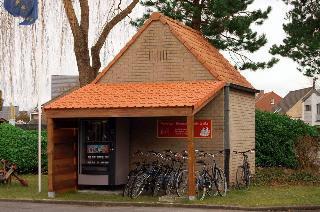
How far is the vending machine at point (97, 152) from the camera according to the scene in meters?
19.5

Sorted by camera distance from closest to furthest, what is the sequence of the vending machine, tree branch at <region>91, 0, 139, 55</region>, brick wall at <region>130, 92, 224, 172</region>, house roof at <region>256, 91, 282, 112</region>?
the vending machine
brick wall at <region>130, 92, 224, 172</region>
tree branch at <region>91, 0, 139, 55</region>
house roof at <region>256, 91, 282, 112</region>

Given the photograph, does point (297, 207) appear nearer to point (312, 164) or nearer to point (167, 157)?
point (167, 157)

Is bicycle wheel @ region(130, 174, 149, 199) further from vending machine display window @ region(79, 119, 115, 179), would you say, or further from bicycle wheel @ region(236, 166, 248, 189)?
bicycle wheel @ region(236, 166, 248, 189)

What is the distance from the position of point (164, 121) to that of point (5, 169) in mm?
5999

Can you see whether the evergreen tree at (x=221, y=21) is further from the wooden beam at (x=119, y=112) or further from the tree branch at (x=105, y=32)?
the wooden beam at (x=119, y=112)

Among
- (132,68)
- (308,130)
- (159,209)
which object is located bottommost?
(159,209)

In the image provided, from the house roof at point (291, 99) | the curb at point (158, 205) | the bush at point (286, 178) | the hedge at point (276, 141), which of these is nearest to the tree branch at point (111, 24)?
the hedge at point (276, 141)

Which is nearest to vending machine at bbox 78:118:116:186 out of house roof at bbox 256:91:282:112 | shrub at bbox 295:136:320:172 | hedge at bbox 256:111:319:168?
shrub at bbox 295:136:320:172

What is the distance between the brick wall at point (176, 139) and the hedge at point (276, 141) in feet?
27.0

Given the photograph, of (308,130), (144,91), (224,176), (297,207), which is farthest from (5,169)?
(308,130)

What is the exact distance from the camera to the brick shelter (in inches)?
730

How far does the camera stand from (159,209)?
631 inches

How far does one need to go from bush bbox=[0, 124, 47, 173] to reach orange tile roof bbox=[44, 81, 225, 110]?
7304 millimetres

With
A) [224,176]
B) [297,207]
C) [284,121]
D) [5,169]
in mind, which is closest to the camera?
[297,207]
